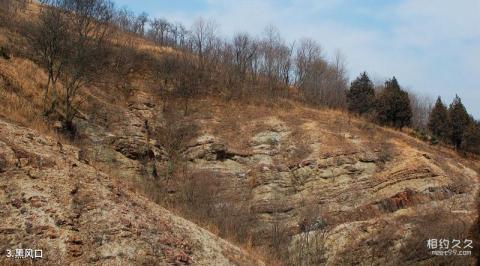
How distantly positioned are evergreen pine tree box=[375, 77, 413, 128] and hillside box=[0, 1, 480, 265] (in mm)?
1479

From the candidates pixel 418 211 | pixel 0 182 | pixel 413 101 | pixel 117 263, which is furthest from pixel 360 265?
pixel 413 101

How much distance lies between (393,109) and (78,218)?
37442mm

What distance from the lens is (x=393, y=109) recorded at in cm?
4522

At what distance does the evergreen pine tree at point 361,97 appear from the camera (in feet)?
150

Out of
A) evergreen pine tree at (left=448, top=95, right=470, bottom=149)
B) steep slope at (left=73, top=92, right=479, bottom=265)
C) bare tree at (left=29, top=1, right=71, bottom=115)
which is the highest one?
bare tree at (left=29, top=1, right=71, bottom=115)

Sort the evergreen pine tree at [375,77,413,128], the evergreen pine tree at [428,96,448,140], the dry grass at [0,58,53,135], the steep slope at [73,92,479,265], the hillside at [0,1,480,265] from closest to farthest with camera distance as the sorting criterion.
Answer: the hillside at [0,1,480,265], the dry grass at [0,58,53,135], the steep slope at [73,92,479,265], the evergreen pine tree at [375,77,413,128], the evergreen pine tree at [428,96,448,140]

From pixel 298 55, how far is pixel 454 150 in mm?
22139

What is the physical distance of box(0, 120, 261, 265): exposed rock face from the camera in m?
11.5

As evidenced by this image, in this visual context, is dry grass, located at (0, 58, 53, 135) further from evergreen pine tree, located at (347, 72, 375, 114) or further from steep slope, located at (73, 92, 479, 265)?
evergreen pine tree, located at (347, 72, 375, 114)

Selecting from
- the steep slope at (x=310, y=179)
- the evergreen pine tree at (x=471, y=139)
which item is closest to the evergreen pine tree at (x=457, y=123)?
the evergreen pine tree at (x=471, y=139)

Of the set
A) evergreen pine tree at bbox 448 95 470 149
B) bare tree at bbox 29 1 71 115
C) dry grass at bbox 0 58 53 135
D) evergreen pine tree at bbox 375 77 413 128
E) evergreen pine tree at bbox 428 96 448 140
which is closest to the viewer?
dry grass at bbox 0 58 53 135

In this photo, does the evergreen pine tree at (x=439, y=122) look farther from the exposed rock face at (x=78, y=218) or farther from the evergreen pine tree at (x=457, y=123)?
the exposed rock face at (x=78, y=218)

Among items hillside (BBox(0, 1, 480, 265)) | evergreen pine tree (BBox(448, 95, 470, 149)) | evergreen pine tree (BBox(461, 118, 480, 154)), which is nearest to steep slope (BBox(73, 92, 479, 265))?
hillside (BBox(0, 1, 480, 265))

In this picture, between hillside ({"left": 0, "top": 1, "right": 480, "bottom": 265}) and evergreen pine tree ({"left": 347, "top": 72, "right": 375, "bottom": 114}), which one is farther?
evergreen pine tree ({"left": 347, "top": 72, "right": 375, "bottom": 114})
